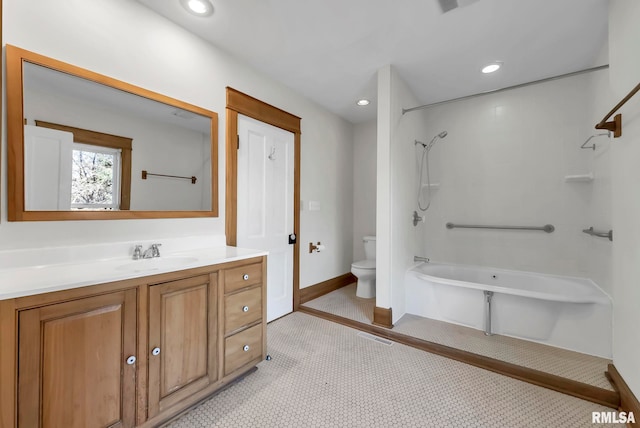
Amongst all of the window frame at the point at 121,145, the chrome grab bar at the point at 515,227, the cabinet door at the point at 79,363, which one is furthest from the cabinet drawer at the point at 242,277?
the chrome grab bar at the point at 515,227

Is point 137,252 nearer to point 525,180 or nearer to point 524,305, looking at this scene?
point 524,305

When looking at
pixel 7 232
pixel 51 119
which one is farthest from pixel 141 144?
pixel 7 232

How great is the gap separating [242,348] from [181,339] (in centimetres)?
43

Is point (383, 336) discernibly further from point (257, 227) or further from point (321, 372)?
point (257, 227)

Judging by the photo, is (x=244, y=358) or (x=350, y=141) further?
(x=350, y=141)

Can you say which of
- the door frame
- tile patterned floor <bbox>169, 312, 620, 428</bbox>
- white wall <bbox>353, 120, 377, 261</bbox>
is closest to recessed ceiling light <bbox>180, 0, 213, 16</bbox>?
the door frame

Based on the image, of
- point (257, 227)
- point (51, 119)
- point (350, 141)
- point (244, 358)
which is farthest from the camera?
point (350, 141)

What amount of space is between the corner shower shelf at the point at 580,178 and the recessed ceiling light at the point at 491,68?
48.2 inches

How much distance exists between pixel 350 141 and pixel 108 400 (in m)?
3.61

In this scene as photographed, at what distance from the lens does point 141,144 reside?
1.73m

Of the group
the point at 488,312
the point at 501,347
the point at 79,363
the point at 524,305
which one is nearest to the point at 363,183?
the point at 488,312

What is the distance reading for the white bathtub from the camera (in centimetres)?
195

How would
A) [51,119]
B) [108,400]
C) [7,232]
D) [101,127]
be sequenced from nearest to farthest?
[108,400] < [7,232] < [51,119] < [101,127]

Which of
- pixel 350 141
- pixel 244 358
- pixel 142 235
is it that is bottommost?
pixel 244 358
